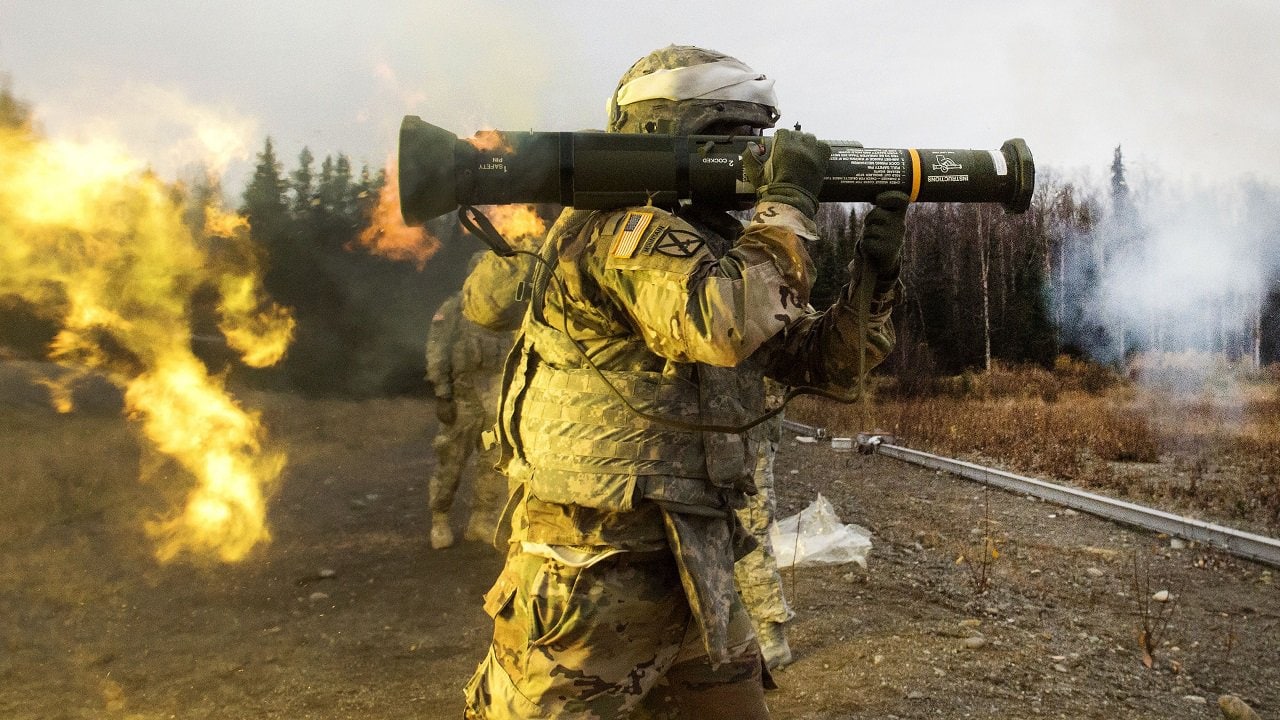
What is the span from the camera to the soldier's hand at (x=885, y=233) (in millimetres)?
2275

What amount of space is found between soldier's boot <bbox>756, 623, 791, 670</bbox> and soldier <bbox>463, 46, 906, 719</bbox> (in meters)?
2.29

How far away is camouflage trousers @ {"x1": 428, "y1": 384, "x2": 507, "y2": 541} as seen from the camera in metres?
6.87

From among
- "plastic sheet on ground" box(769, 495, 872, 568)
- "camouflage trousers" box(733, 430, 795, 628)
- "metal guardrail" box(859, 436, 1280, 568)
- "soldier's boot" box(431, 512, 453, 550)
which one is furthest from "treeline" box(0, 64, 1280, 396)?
"camouflage trousers" box(733, 430, 795, 628)

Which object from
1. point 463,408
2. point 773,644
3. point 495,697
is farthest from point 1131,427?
point 495,697

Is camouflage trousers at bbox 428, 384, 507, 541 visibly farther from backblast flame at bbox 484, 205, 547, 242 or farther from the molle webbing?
the molle webbing

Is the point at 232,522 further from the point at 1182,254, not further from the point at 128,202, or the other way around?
the point at 1182,254

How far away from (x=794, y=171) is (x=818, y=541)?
4808 mm

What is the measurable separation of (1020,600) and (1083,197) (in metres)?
6.98

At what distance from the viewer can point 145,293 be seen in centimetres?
828

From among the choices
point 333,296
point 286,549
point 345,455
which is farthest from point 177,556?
point 333,296

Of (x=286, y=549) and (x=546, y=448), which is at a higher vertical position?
(x=546, y=448)

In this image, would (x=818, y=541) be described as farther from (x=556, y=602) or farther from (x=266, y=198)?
(x=266, y=198)

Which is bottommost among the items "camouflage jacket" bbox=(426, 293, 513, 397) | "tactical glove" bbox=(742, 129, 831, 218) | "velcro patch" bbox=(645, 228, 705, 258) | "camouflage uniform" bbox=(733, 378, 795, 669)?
"camouflage uniform" bbox=(733, 378, 795, 669)

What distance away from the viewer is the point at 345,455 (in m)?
11.5
